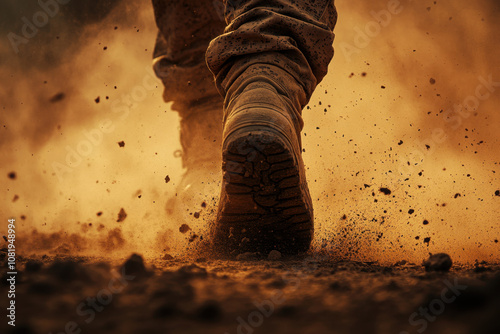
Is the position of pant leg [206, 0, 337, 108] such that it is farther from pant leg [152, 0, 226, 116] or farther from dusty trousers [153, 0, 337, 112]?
pant leg [152, 0, 226, 116]

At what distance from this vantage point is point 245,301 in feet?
2.04

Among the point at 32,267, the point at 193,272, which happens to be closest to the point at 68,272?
the point at 32,267

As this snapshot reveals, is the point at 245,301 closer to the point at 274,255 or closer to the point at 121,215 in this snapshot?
the point at 274,255

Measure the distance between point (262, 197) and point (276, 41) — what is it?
0.48 meters

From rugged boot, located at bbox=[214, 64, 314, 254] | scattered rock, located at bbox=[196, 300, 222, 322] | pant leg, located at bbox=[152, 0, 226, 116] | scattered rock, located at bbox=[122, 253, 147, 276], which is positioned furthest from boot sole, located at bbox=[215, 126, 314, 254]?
pant leg, located at bbox=[152, 0, 226, 116]

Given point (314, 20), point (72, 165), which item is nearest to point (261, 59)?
point (314, 20)

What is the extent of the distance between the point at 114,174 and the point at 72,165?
0.86 ft

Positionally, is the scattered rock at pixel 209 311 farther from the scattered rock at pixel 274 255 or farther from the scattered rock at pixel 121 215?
the scattered rock at pixel 121 215

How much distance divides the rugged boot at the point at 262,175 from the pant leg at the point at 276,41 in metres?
0.07

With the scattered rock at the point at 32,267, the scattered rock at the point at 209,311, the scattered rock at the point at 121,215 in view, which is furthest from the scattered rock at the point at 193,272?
the scattered rock at the point at 121,215

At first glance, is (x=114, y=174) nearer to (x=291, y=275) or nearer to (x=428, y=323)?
(x=291, y=275)

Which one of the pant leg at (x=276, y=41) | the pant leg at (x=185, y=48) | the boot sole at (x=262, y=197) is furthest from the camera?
the pant leg at (x=185, y=48)

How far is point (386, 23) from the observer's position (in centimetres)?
250

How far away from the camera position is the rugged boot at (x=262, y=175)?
95cm
